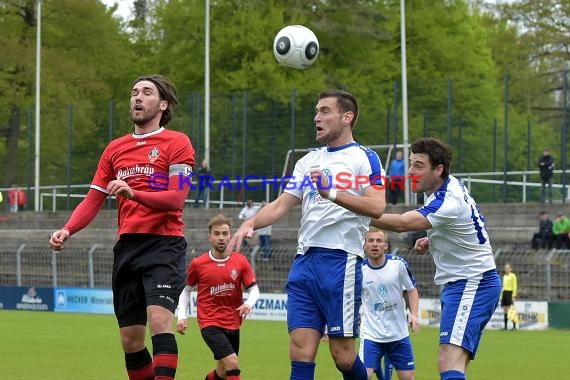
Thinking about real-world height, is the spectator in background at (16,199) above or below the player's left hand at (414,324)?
above

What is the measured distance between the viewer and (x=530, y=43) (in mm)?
49906

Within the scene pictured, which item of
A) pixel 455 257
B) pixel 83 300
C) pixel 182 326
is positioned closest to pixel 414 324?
pixel 182 326

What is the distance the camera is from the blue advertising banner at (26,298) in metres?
29.8

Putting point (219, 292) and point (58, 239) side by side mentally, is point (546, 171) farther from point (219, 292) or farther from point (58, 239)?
point (58, 239)

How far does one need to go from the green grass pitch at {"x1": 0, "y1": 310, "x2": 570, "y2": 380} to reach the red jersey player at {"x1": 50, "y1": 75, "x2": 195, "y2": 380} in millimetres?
4726

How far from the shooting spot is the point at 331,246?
26.5 feet

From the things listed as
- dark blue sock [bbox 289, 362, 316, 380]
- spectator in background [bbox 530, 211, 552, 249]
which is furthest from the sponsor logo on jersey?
spectator in background [bbox 530, 211, 552, 249]

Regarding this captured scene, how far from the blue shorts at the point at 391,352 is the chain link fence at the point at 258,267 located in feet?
43.3

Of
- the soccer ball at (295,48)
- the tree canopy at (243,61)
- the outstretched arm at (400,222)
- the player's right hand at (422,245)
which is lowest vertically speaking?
the player's right hand at (422,245)

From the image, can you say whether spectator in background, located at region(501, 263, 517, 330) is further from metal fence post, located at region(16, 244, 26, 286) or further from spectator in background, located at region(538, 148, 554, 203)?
metal fence post, located at region(16, 244, 26, 286)

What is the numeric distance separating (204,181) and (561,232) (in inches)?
443

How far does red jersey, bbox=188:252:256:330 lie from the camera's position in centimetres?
1095

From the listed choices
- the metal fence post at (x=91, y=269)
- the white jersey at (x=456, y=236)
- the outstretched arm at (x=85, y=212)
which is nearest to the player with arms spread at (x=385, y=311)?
the white jersey at (x=456, y=236)

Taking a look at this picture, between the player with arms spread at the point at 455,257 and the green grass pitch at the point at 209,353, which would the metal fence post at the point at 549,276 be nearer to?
the green grass pitch at the point at 209,353
